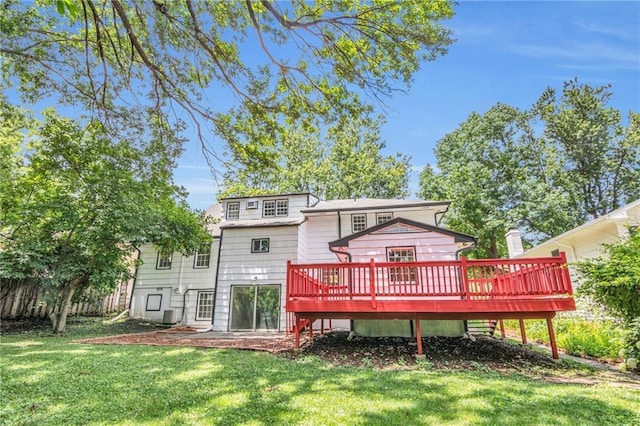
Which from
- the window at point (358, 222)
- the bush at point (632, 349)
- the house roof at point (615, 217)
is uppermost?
the window at point (358, 222)

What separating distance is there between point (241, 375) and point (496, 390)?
12.6 ft

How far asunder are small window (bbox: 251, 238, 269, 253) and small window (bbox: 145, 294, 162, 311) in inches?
215

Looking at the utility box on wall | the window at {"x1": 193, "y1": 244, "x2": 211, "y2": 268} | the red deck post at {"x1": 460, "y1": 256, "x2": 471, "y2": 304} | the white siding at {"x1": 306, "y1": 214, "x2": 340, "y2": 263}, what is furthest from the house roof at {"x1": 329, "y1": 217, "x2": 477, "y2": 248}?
the utility box on wall

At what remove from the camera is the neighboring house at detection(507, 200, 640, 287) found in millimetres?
10148

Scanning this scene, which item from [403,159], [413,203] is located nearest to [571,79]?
[403,159]

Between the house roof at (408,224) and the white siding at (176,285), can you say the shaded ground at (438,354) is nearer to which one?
the house roof at (408,224)

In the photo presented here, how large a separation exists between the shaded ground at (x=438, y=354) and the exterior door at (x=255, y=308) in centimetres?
272

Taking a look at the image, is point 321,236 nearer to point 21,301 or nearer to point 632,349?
point 632,349

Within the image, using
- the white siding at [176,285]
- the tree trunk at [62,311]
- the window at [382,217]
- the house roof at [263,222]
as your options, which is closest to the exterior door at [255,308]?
the white siding at [176,285]

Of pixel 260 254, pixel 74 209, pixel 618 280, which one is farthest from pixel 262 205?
pixel 618 280

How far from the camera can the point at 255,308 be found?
12.9 meters

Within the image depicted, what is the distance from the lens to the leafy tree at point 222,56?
553 cm

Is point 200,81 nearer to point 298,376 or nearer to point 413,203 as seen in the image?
point 298,376

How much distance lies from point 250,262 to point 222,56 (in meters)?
8.71
